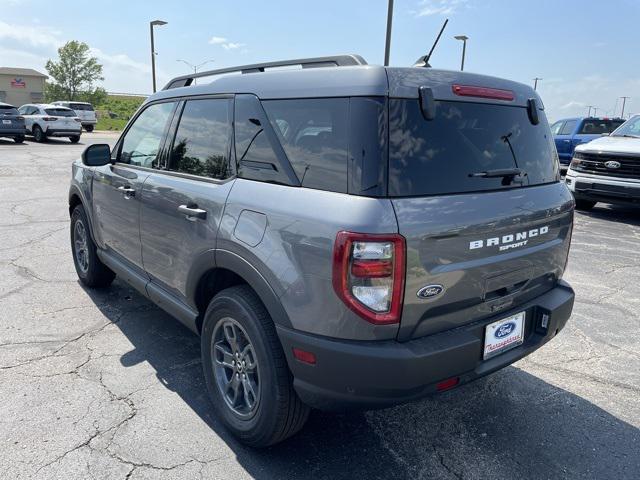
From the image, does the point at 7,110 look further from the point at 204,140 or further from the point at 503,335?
the point at 503,335

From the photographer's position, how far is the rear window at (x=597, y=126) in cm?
1397

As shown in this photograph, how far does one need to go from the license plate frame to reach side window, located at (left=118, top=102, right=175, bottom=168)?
8.16 feet

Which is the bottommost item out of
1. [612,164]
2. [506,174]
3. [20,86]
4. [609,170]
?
[609,170]

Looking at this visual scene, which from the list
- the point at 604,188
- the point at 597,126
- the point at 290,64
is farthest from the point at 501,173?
the point at 597,126

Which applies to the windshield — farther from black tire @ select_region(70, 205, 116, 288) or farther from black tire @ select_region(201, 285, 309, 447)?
black tire @ select_region(201, 285, 309, 447)

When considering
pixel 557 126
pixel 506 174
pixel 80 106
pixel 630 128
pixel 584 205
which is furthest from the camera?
pixel 80 106

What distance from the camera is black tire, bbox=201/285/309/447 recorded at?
7.69 ft

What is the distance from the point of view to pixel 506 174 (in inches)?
98.7

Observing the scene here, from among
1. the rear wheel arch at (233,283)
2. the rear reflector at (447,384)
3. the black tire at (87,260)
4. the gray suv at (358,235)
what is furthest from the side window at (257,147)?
the black tire at (87,260)

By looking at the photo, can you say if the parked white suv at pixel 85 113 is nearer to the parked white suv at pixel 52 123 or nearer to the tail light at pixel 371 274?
the parked white suv at pixel 52 123

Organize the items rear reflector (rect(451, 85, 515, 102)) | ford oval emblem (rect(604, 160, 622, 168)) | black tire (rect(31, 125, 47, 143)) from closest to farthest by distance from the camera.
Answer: rear reflector (rect(451, 85, 515, 102)) < ford oval emblem (rect(604, 160, 622, 168)) < black tire (rect(31, 125, 47, 143))

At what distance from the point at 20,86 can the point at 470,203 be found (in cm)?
7215

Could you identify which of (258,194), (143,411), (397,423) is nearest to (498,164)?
(258,194)

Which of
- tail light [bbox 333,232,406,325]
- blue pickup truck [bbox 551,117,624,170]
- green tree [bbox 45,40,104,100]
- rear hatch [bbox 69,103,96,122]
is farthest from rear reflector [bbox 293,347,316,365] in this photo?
green tree [bbox 45,40,104,100]
